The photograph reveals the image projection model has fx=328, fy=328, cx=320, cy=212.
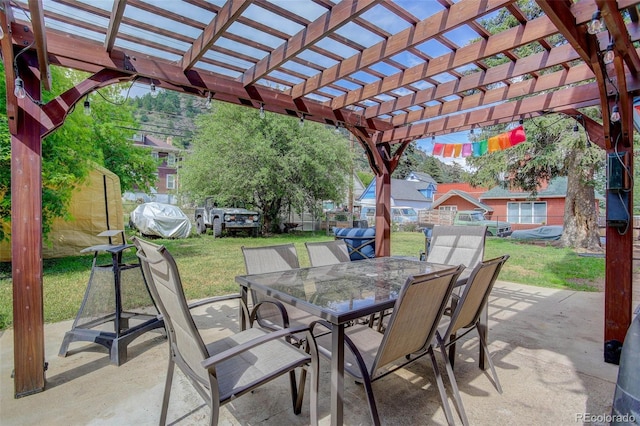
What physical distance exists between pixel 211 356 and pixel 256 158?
1062 centimetres

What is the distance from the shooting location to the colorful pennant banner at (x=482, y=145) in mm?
4500

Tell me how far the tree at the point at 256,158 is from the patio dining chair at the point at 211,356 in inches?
388

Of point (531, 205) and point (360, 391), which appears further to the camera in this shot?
point (531, 205)

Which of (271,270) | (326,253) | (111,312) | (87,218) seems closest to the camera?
(271,270)

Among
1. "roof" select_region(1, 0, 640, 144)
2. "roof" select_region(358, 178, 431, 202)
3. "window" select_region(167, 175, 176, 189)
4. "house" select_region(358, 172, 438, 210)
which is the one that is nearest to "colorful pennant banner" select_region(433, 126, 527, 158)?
"roof" select_region(1, 0, 640, 144)

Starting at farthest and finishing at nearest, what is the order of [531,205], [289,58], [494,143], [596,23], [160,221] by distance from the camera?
1. [531,205]
2. [160,221]
3. [494,143]
4. [289,58]
5. [596,23]

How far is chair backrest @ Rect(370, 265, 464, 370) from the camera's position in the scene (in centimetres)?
164

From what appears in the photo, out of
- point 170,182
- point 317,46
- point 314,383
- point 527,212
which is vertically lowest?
point 314,383

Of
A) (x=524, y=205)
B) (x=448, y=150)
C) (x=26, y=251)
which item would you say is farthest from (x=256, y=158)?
(x=524, y=205)

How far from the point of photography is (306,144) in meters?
12.0

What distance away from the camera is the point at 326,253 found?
12.0 feet

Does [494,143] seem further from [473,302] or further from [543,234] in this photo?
[543,234]

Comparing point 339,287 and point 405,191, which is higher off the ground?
point 405,191

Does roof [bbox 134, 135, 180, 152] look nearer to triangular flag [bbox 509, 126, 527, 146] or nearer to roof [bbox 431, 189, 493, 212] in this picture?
roof [bbox 431, 189, 493, 212]
